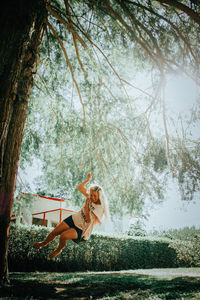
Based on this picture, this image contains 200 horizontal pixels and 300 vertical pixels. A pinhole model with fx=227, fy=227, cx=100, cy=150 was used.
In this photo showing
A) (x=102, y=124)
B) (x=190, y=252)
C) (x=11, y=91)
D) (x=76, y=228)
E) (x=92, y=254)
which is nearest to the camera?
(x=11, y=91)

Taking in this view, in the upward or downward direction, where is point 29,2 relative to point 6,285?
upward

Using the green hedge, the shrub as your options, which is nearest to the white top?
the green hedge

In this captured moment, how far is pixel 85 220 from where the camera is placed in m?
3.49

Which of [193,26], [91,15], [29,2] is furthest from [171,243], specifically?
[29,2]

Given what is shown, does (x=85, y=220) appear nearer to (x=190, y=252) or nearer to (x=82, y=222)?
(x=82, y=222)

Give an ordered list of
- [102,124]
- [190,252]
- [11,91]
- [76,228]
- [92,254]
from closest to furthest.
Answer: [11,91] < [76,228] < [102,124] < [92,254] < [190,252]

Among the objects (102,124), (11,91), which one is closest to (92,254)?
(102,124)

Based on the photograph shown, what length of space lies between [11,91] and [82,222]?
83.1 inches

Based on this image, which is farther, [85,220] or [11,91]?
[85,220]

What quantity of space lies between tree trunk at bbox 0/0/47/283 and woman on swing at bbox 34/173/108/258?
790 mm

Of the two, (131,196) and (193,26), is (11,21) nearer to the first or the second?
(193,26)

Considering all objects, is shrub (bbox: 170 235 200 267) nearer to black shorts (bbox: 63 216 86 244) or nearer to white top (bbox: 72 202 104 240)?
white top (bbox: 72 202 104 240)

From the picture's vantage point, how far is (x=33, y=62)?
3238mm

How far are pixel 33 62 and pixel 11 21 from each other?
60 centimetres
